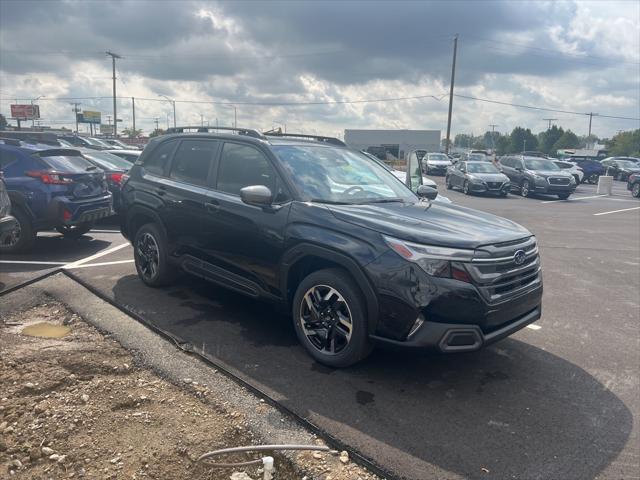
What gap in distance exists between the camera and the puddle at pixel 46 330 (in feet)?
14.9

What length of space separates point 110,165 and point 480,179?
51.4ft

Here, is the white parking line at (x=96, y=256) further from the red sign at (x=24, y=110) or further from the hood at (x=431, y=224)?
the red sign at (x=24, y=110)

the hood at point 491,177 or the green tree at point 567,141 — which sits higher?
the green tree at point 567,141

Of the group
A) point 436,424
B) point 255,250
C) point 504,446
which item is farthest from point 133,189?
point 504,446

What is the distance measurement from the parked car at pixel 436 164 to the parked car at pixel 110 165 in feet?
90.5

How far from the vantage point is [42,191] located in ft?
24.9

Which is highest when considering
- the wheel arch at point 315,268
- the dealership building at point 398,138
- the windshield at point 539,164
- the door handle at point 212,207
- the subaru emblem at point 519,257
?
the dealership building at point 398,138

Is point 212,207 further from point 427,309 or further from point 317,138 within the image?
point 427,309

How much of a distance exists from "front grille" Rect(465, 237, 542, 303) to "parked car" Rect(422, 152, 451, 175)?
108ft

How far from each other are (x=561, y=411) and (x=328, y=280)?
1873mm

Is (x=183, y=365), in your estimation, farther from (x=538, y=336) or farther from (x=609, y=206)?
(x=609, y=206)

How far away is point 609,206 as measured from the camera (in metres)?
19.2

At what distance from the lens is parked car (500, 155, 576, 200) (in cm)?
2127

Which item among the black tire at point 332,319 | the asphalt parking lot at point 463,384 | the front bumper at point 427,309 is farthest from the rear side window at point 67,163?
the front bumper at point 427,309
